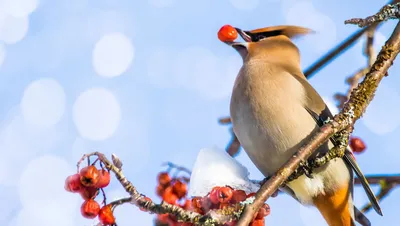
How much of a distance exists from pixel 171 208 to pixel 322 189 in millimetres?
1232

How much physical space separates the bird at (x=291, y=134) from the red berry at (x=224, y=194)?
2.71 ft

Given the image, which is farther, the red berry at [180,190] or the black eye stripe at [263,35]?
the black eye stripe at [263,35]

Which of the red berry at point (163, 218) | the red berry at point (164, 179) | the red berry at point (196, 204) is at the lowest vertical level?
the red berry at point (196, 204)

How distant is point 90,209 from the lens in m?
1.97

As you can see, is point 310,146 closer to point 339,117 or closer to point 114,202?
point 339,117

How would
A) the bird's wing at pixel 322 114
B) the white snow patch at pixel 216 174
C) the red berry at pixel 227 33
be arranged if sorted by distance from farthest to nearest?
the red berry at pixel 227 33 → the bird's wing at pixel 322 114 → the white snow patch at pixel 216 174

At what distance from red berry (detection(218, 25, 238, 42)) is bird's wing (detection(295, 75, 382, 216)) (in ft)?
1.26

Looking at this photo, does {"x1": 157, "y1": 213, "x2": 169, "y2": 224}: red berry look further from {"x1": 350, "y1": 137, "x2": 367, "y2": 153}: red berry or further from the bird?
{"x1": 350, "y1": 137, "x2": 367, "y2": 153}: red berry

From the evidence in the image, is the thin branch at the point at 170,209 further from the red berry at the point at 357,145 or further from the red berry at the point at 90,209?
the red berry at the point at 357,145

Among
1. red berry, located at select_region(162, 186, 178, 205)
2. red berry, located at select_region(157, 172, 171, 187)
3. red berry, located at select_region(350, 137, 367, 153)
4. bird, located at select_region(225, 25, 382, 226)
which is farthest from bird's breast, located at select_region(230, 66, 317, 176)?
red berry, located at select_region(162, 186, 178, 205)

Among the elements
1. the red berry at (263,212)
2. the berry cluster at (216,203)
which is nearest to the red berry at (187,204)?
the berry cluster at (216,203)

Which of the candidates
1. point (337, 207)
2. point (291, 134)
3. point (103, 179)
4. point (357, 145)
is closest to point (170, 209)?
point (103, 179)

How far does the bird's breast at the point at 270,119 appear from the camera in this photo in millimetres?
2801

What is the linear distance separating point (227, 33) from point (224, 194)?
1.25 m
